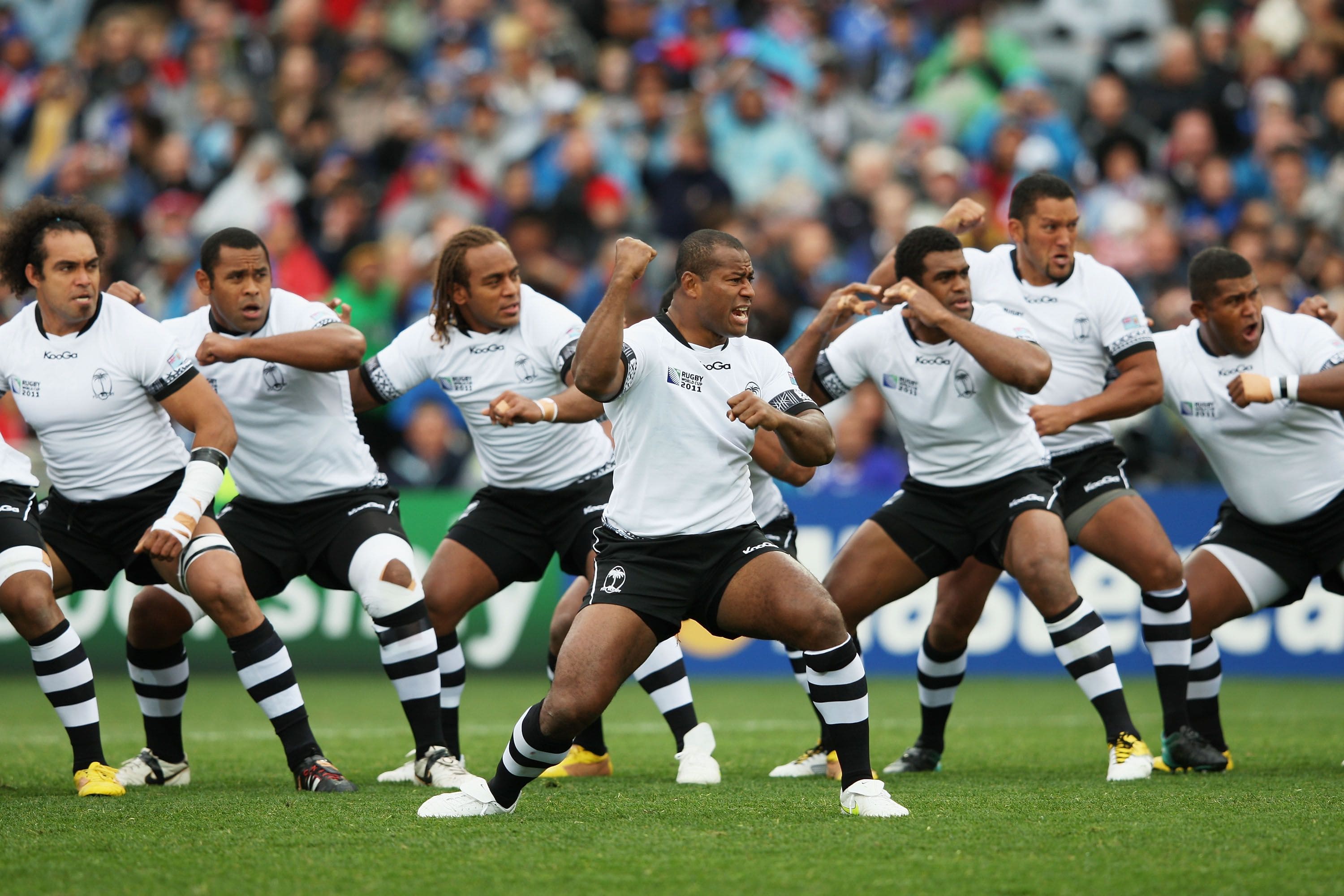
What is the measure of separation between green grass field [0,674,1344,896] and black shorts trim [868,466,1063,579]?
44.7 inches

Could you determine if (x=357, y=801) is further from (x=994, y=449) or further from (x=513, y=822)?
(x=994, y=449)

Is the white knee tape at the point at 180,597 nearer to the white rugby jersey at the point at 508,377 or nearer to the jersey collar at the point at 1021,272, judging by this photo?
the white rugby jersey at the point at 508,377

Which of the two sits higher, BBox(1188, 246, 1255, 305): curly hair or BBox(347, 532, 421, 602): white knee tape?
BBox(1188, 246, 1255, 305): curly hair

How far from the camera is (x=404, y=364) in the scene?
8328 mm

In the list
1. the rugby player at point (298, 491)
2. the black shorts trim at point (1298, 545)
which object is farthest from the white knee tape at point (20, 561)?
the black shorts trim at point (1298, 545)

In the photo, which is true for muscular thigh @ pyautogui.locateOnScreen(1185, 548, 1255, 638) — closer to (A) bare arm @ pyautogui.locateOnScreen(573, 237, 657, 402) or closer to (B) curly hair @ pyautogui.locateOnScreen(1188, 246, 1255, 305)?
(B) curly hair @ pyautogui.locateOnScreen(1188, 246, 1255, 305)

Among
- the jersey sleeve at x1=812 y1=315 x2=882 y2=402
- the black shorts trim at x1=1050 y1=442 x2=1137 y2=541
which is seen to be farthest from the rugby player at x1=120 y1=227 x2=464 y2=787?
the black shorts trim at x1=1050 y1=442 x2=1137 y2=541

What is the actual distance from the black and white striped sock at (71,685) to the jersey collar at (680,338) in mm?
Result: 3279

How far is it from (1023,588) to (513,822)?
2.81m

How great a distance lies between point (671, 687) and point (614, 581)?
2.06 meters

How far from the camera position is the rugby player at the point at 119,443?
7.36m

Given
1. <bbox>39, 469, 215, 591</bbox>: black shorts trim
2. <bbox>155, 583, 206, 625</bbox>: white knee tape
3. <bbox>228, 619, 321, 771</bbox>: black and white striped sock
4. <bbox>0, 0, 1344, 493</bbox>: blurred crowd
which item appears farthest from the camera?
<bbox>0, 0, 1344, 493</bbox>: blurred crowd

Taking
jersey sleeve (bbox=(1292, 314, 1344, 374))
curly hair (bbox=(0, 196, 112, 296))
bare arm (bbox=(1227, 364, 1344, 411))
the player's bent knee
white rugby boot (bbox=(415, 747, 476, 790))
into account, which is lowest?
white rugby boot (bbox=(415, 747, 476, 790))

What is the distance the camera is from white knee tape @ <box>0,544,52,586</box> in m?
7.30
